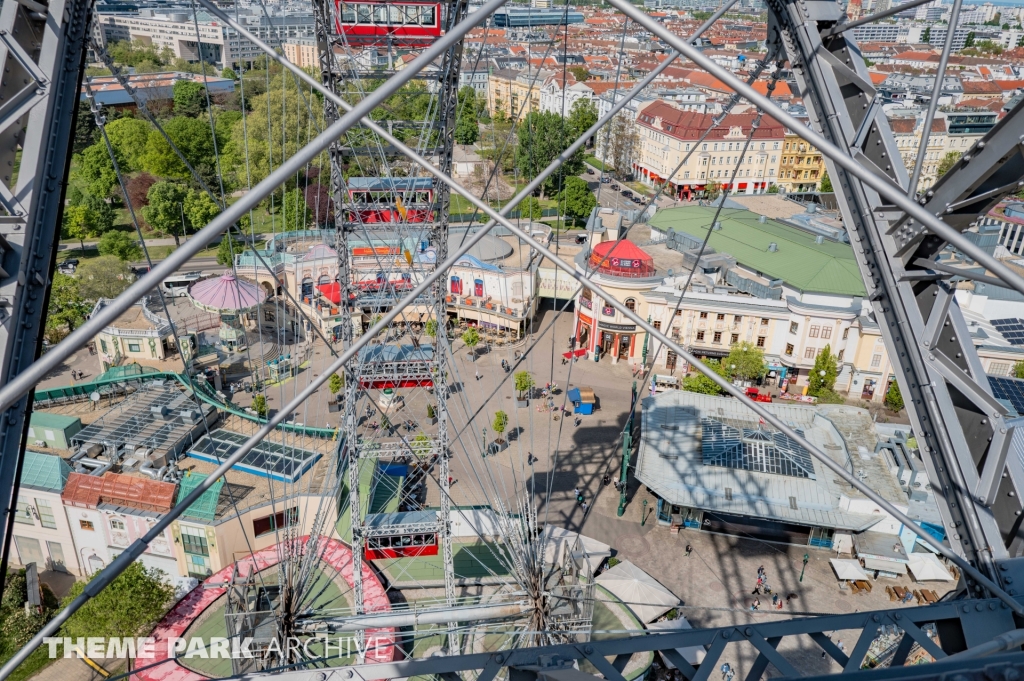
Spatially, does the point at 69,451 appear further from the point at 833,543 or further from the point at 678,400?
the point at 833,543

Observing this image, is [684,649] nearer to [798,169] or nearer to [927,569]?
[927,569]

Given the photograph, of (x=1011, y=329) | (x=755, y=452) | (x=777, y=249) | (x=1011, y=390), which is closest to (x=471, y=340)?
(x=755, y=452)

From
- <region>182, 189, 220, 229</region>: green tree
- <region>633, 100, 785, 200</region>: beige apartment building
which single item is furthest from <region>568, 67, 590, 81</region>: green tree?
<region>182, 189, 220, 229</region>: green tree

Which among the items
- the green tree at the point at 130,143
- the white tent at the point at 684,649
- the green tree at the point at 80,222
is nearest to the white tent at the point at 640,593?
the white tent at the point at 684,649

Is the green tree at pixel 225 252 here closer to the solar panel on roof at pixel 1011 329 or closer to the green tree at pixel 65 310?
the green tree at pixel 65 310

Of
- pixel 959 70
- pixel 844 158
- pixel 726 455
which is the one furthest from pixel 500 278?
pixel 959 70

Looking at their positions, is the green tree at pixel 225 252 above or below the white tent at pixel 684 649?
above

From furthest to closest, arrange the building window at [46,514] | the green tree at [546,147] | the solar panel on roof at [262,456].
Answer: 1. the green tree at [546,147]
2. the solar panel on roof at [262,456]
3. the building window at [46,514]
